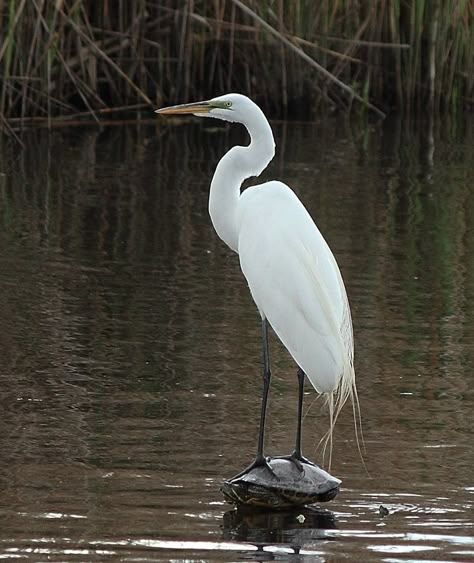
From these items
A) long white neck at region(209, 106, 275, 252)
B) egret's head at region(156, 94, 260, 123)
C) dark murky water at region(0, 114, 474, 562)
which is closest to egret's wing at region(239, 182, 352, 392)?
long white neck at region(209, 106, 275, 252)

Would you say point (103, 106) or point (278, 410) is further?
point (103, 106)

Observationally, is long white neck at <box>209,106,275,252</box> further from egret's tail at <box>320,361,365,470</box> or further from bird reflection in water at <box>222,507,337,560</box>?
bird reflection in water at <box>222,507,337,560</box>

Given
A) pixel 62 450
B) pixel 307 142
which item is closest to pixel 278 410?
pixel 62 450

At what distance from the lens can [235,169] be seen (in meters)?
4.38

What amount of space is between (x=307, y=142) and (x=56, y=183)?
273 centimetres

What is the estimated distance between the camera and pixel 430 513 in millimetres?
3865

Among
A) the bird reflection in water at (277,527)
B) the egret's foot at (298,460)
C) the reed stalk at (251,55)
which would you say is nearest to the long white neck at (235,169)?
the egret's foot at (298,460)

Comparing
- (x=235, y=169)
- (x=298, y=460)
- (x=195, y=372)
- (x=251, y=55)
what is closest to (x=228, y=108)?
(x=235, y=169)

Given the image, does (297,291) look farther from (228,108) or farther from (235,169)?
(228,108)

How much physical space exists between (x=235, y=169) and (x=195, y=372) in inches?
45.1

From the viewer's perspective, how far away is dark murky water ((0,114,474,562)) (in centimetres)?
375

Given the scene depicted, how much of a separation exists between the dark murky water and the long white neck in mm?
694

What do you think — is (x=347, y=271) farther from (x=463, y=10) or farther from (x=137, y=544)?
(x=463, y=10)

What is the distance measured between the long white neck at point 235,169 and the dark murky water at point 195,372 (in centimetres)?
69
